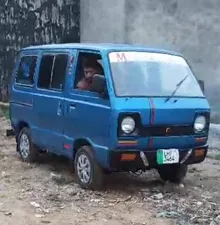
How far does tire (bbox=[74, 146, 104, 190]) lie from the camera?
7445 mm

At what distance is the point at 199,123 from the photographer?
24.8 ft

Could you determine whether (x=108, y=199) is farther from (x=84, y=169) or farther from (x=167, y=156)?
(x=167, y=156)

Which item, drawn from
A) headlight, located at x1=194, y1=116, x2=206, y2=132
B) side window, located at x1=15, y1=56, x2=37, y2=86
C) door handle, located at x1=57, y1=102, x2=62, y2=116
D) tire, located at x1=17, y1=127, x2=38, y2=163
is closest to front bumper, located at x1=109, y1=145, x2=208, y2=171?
headlight, located at x1=194, y1=116, x2=206, y2=132

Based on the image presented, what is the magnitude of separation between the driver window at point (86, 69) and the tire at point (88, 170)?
833 millimetres

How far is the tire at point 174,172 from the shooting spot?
26.4ft

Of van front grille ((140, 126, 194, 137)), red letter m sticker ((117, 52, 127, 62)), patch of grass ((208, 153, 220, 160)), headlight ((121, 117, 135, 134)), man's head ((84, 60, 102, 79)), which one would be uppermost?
red letter m sticker ((117, 52, 127, 62))

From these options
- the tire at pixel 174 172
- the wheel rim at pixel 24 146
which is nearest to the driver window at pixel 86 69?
the tire at pixel 174 172

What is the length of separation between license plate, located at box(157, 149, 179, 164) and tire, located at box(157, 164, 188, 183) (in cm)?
56

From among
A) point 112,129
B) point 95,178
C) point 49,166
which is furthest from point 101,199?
point 49,166

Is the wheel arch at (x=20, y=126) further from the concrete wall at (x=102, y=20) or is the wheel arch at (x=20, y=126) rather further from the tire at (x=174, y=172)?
the concrete wall at (x=102, y=20)

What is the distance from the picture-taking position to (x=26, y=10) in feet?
51.4

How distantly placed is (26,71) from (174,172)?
2972 mm

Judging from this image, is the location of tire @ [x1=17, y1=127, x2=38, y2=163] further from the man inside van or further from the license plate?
the license plate

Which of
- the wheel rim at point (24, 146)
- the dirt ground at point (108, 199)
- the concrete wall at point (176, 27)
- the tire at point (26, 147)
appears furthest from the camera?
the concrete wall at point (176, 27)
